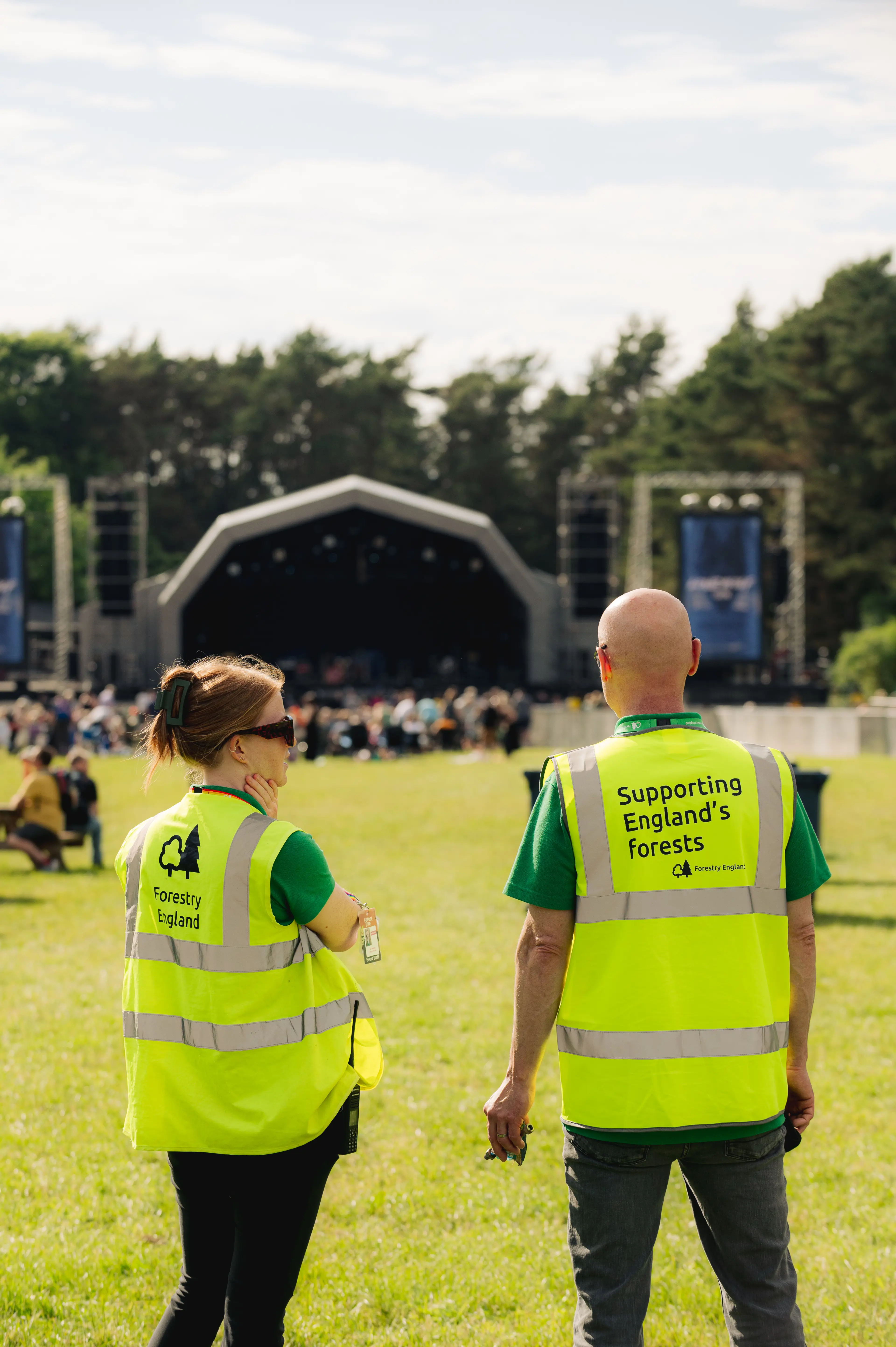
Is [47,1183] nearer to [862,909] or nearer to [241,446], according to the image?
[862,909]

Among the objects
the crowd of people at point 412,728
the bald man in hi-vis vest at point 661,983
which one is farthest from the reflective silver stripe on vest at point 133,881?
the crowd of people at point 412,728

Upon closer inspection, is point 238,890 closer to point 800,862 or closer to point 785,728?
point 800,862

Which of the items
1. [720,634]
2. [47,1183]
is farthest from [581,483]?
[47,1183]

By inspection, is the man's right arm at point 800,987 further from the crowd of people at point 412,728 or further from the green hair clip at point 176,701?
the crowd of people at point 412,728

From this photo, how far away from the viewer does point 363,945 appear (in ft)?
8.36

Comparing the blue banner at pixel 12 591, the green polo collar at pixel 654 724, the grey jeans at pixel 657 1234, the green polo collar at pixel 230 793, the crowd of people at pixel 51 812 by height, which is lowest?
the crowd of people at pixel 51 812

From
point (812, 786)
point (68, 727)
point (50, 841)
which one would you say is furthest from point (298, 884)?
point (68, 727)

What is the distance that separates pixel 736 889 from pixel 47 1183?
307cm

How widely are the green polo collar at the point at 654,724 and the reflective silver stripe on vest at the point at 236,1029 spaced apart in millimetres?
734

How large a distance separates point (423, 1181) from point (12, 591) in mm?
28826

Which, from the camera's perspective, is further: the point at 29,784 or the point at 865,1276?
the point at 29,784

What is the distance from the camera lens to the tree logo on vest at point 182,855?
2484 mm

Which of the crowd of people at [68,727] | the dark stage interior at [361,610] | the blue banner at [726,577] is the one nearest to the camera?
the crowd of people at [68,727]

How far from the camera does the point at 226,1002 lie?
2459 mm
